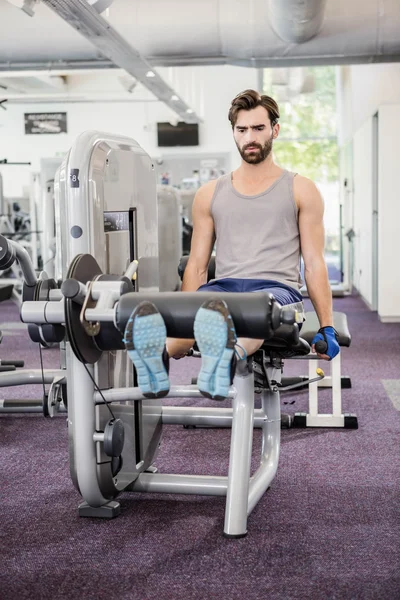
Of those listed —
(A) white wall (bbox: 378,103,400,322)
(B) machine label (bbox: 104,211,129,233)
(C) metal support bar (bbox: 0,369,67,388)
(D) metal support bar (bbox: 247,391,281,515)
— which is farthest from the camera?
(A) white wall (bbox: 378,103,400,322)

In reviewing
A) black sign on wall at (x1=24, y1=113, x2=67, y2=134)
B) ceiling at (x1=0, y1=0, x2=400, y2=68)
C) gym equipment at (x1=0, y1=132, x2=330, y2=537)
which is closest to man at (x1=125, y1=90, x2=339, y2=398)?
gym equipment at (x1=0, y1=132, x2=330, y2=537)

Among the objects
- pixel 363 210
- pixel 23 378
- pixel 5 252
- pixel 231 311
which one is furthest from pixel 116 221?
pixel 363 210

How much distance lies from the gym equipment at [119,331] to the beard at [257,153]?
333mm

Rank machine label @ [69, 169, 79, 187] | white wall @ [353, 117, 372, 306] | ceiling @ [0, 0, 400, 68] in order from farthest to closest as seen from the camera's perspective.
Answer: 1. white wall @ [353, 117, 372, 306]
2. ceiling @ [0, 0, 400, 68]
3. machine label @ [69, 169, 79, 187]

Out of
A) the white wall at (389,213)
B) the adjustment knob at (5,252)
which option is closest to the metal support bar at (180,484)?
the adjustment knob at (5,252)

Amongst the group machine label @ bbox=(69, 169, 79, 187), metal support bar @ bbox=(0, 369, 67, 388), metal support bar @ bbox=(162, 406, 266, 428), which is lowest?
metal support bar @ bbox=(0, 369, 67, 388)

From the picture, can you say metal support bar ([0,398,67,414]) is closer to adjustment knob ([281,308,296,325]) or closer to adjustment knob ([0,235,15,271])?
adjustment knob ([0,235,15,271])

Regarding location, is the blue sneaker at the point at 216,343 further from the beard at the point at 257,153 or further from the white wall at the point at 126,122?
the white wall at the point at 126,122

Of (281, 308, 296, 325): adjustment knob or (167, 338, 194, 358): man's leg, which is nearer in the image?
(281, 308, 296, 325): adjustment knob

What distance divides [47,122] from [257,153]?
1162cm

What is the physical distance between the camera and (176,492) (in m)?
2.55

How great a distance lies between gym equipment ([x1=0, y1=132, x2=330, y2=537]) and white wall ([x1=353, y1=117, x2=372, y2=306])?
18.1ft

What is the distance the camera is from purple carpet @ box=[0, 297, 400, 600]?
1.93m

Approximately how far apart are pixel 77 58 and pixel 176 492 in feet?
15.4
